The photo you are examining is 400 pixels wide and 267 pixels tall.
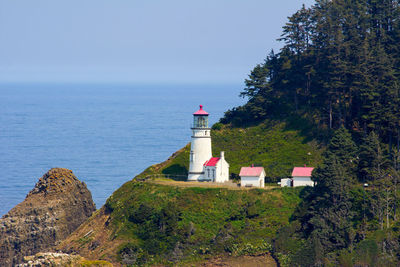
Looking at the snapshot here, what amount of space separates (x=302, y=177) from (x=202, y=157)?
12217 millimetres

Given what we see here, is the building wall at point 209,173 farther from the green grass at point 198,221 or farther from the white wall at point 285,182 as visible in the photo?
the white wall at point 285,182

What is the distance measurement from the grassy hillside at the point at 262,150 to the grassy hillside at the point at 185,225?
7.16 meters

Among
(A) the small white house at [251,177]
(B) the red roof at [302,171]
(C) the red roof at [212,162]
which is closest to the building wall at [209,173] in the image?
(C) the red roof at [212,162]

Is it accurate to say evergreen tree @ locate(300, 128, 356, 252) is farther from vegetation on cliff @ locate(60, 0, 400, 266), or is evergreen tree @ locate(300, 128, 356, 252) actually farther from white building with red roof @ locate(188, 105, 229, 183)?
white building with red roof @ locate(188, 105, 229, 183)

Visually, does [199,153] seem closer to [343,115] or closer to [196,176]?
[196,176]

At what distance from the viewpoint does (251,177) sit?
3071 inches

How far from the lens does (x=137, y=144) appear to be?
16338 centimetres

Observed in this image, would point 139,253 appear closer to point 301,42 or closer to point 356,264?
point 356,264

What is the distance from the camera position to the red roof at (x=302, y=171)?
76.5 meters

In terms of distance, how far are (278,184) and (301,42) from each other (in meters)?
27.9

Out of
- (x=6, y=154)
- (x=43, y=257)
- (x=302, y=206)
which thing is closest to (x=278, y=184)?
(x=302, y=206)

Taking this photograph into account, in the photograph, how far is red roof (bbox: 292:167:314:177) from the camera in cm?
7650

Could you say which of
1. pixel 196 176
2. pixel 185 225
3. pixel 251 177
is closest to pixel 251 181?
pixel 251 177

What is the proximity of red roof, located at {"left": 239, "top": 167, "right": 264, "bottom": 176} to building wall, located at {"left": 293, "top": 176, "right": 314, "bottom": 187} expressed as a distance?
4.16m
